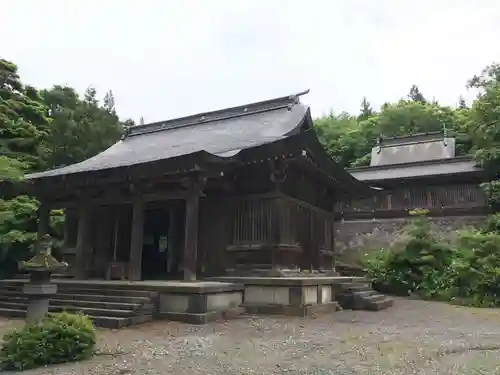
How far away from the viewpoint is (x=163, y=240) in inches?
650

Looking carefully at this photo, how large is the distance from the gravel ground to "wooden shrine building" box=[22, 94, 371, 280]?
8.28 feet

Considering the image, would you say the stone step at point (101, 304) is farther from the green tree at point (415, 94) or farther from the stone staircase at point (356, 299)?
the green tree at point (415, 94)

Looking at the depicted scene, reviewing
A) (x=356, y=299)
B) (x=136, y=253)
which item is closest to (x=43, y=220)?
(x=136, y=253)

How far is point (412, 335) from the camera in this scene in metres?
8.62

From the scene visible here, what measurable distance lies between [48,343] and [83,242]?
7719 mm

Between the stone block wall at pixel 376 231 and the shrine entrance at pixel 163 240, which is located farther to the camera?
the stone block wall at pixel 376 231

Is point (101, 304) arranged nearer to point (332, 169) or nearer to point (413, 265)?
point (332, 169)

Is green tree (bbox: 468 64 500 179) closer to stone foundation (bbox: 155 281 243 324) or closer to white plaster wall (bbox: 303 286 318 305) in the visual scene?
white plaster wall (bbox: 303 286 318 305)

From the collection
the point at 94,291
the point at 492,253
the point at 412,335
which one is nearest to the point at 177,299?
the point at 94,291

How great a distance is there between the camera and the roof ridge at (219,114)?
17547 mm

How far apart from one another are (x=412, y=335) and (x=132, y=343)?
511 cm

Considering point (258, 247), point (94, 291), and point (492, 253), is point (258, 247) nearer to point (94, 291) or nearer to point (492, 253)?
point (94, 291)

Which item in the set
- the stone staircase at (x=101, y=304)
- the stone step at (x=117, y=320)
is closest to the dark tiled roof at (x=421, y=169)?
the stone staircase at (x=101, y=304)

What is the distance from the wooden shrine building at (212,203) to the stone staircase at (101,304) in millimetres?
1154
